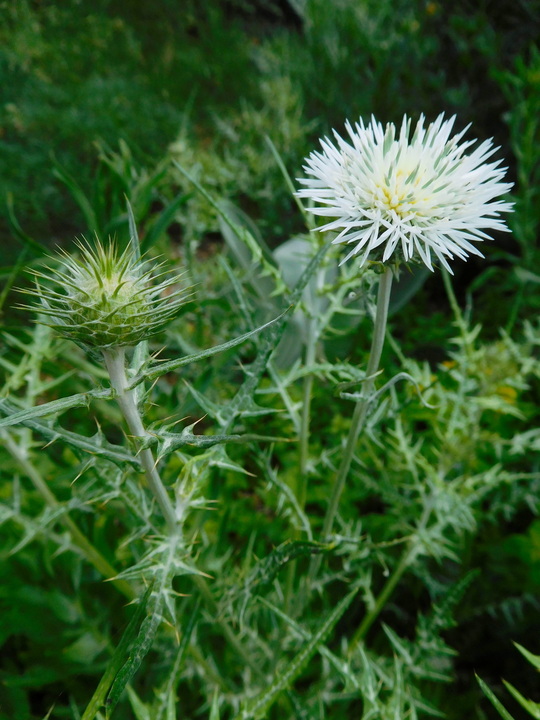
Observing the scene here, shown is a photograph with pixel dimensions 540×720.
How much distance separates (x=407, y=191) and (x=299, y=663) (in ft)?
1.76

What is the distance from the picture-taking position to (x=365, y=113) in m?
2.23

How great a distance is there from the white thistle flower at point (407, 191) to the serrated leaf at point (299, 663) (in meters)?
0.40

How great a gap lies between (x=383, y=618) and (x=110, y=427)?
87cm

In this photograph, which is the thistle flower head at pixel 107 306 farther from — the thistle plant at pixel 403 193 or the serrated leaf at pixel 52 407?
the thistle plant at pixel 403 193

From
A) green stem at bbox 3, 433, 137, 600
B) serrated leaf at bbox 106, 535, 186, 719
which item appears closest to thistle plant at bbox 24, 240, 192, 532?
serrated leaf at bbox 106, 535, 186, 719

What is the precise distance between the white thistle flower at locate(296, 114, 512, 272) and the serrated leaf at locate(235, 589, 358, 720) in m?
0.40

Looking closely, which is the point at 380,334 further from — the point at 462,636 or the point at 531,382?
the point at 531,382

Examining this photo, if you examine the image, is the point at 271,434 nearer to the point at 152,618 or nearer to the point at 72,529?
the point at 72,529

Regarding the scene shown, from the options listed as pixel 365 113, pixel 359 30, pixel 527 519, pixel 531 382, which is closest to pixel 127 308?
pixel 527 519

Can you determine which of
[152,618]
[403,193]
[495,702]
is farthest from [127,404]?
[495,702]

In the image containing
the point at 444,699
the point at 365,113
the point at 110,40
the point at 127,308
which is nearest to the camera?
the point at 127,308

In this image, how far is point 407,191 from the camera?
56 cm

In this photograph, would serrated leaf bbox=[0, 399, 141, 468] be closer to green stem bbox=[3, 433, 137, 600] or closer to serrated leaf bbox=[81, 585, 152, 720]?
serrated leaf bbox=[81, 585, 152, 720]

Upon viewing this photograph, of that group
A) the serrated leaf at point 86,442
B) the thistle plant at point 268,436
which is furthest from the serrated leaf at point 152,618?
the serrated leaf at point 86,442
